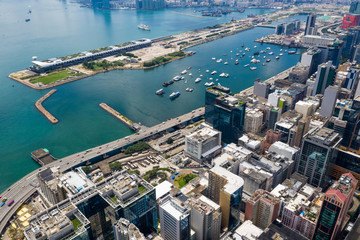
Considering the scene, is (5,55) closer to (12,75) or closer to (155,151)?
(12,75)

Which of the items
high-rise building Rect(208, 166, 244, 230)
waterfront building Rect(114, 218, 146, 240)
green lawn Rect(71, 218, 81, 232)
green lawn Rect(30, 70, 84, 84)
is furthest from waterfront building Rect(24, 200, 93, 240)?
green lawn Rect(30, 70, 84, 84)

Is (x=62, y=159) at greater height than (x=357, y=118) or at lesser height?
A: lesser

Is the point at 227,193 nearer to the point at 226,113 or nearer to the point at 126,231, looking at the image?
the point at 126,231

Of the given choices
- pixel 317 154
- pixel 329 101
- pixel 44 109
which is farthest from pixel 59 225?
pixel 329 101

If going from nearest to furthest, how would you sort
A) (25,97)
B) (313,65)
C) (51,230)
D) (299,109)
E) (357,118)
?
(51,230) → (357,118) → (299,109) → (25,97) → (313,65)

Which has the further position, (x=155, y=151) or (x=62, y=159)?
(x=155, y=151)

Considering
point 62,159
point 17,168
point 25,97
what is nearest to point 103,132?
point 62,159

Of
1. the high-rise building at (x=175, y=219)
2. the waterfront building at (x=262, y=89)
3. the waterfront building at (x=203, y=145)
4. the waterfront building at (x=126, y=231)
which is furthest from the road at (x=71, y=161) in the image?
the high-rise building at (x=175, y=219)
